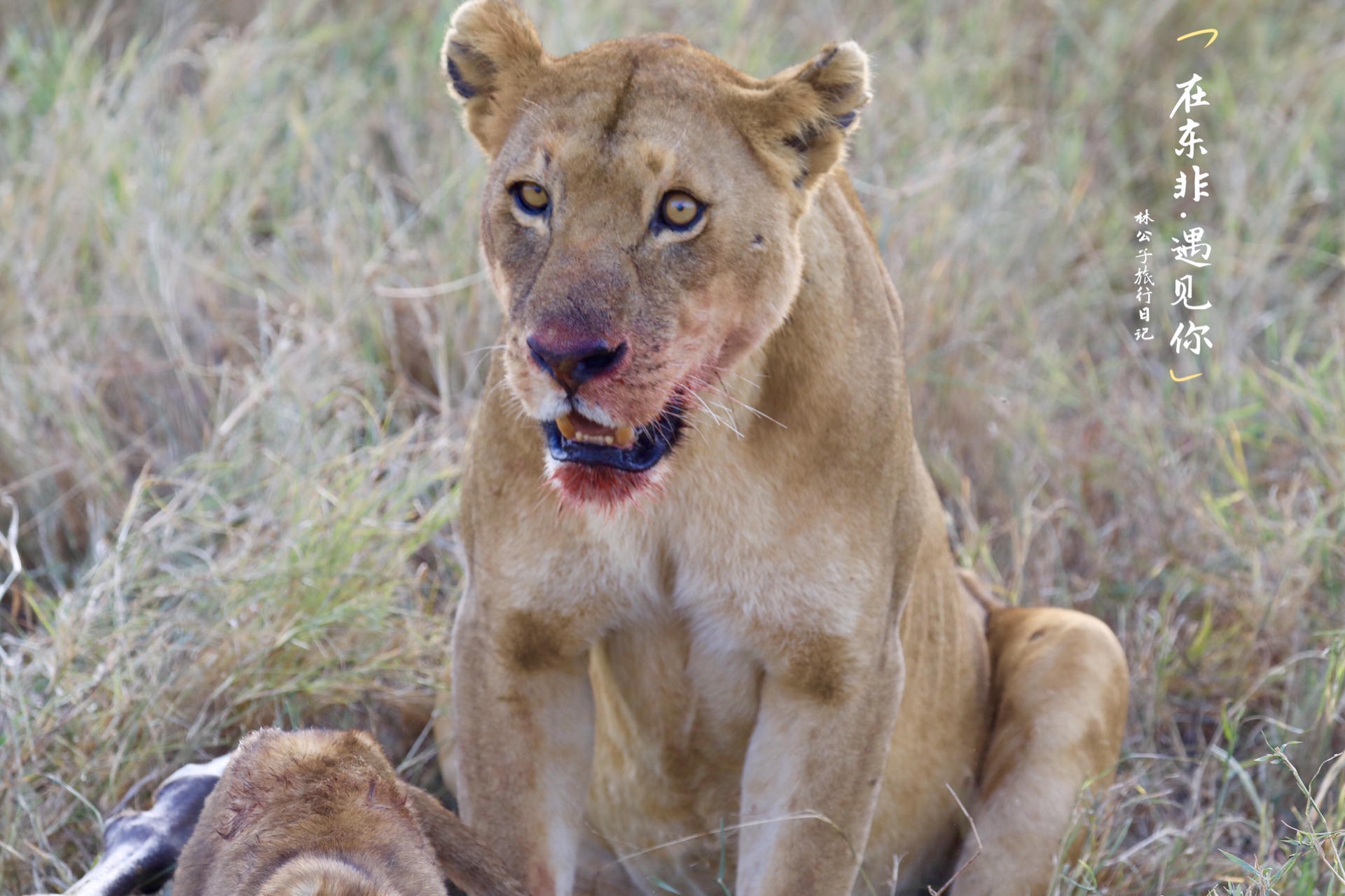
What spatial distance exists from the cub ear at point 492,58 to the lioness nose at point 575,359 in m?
0.49

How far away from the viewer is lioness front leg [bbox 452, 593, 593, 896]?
101 inches

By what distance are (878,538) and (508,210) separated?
751 mm

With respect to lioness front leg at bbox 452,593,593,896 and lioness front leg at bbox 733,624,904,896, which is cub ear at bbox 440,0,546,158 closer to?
lioness front leg at bbox 452,593,593,896

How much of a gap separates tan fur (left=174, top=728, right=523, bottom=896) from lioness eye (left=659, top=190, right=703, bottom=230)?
37.3 inches

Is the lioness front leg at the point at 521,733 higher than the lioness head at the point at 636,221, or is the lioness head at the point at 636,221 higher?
the lioness head at the point at 636,221

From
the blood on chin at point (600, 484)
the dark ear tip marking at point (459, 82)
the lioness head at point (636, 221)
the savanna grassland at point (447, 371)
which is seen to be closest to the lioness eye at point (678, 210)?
the lioness head at point (636, 221)

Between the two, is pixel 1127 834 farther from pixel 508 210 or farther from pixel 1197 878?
pixel 508 210

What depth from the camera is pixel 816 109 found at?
7.81 feet

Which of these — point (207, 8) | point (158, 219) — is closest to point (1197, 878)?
point (158, 219)

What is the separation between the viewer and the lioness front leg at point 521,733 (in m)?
2.57

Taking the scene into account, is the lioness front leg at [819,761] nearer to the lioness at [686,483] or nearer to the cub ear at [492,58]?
the lioness at [686,483]

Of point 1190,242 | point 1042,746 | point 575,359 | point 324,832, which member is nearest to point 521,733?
point 324,832

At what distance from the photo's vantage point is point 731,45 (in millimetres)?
5301

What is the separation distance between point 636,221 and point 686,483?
439mm
